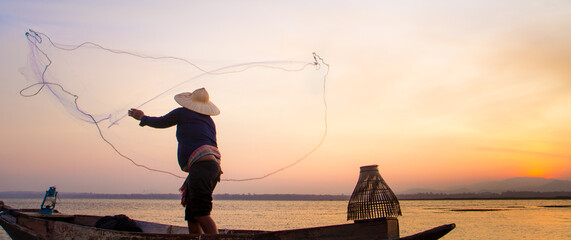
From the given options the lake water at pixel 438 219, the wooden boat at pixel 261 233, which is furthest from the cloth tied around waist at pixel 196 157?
the lake water at pixel 438 219

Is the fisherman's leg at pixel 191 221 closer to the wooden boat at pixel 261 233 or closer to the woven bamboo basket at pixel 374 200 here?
the wooden boat at pixel 261 233

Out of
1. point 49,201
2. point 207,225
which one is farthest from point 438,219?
point 207,225

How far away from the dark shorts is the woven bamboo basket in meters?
1.53

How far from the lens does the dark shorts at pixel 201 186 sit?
4125 millimetres

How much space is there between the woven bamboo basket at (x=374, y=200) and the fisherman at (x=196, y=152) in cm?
150

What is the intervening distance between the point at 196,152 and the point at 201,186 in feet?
1.20

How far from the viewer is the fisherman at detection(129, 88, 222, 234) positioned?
13.6ft

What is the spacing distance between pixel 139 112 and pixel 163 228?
266cm

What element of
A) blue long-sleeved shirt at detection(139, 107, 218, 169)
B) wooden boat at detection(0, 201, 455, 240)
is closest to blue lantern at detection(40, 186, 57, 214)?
wooden boat at detection(0, 201, 455, 240)

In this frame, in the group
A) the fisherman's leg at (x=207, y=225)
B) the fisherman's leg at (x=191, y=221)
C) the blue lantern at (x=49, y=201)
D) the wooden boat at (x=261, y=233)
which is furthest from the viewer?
the blue lantern at (x=49, y=201)

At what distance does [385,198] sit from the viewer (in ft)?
13.6

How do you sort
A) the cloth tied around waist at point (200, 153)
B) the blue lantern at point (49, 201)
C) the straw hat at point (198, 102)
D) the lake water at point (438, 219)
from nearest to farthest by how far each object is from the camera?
the cloth tied around waist at point (200, 153) < the straw hat at point (198, 102) < the blue lantern at point (49, 201) < the lake water at point (438, 219)

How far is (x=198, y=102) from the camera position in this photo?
4.82 metres

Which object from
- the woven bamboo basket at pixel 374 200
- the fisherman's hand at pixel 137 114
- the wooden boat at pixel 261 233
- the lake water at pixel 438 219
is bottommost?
the lake water at pixel 438 219
